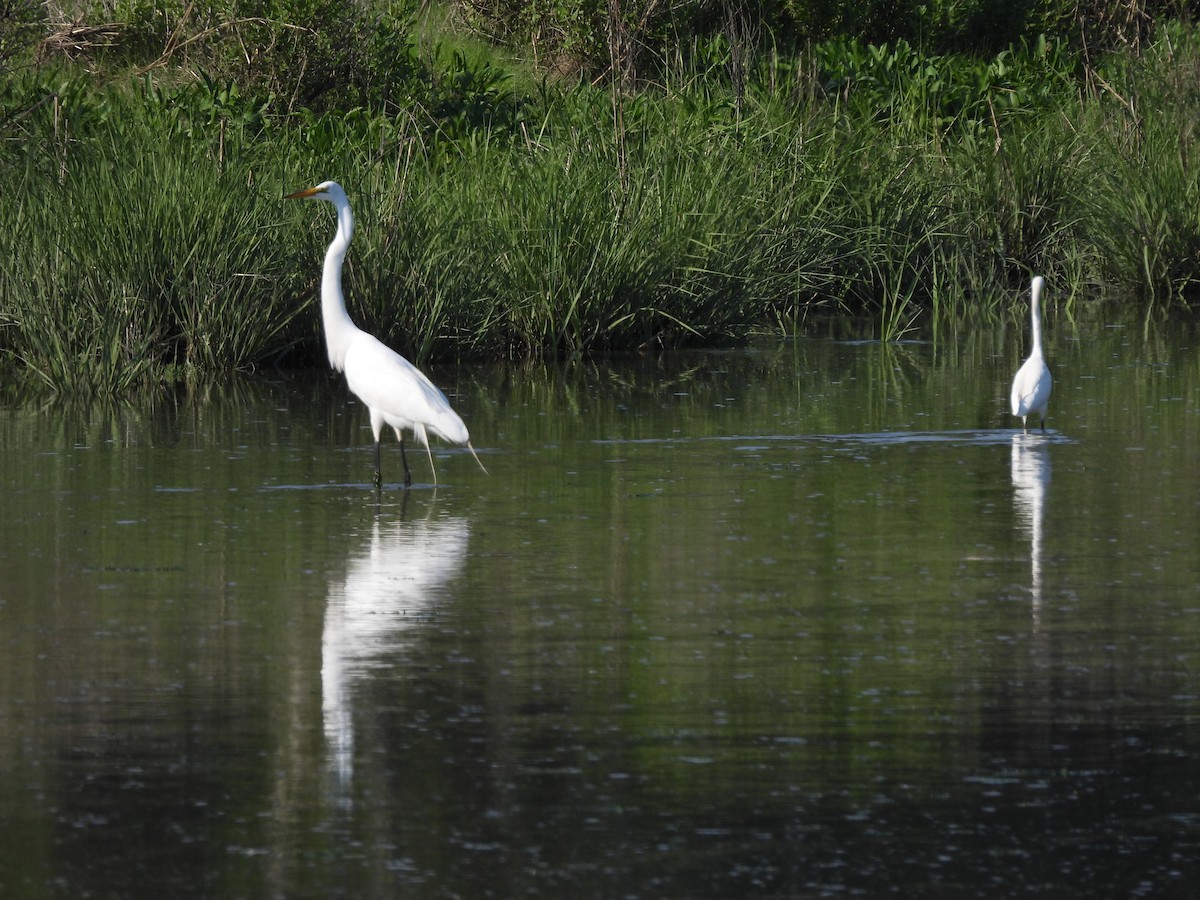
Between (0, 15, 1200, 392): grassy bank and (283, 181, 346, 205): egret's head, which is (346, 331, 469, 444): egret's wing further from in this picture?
(0, 15, 1200, 392): grassy bank

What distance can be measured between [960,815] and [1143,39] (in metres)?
24.1

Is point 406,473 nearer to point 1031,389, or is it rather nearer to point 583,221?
point 1031,389

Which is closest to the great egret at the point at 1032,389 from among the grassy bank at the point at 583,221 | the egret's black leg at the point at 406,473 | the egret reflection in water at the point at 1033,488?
the egret reflection in water at the point at 1033,488

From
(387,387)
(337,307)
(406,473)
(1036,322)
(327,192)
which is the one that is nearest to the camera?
(406,473)

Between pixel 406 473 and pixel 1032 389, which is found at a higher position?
pixel 1032 389

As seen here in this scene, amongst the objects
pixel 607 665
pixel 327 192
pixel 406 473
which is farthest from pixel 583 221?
pixel 607 665

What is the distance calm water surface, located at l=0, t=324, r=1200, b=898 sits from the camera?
14.7ft

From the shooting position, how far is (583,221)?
14.8m

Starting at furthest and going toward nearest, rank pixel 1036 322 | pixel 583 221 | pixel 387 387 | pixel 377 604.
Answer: pixel 583 221, pixel 1036 322, pixel 387 387, pixel 377 604

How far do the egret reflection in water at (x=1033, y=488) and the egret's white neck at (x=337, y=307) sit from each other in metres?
3.22

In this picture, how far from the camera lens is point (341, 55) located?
2319 cm

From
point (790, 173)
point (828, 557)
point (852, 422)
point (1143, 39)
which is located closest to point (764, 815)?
point (828, 557)

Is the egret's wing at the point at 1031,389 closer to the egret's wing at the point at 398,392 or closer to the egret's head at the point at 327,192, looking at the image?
the egret's wing at the point at 398,392

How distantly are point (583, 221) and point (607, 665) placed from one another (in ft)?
29.5
